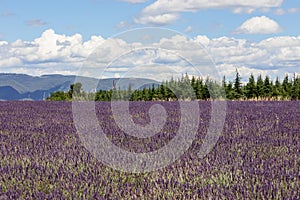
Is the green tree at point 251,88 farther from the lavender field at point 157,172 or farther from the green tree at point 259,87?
the lavender field at point 157,172

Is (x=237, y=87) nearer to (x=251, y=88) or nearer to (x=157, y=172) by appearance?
(x=251, y=88)

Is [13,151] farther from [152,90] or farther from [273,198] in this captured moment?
[152,90]

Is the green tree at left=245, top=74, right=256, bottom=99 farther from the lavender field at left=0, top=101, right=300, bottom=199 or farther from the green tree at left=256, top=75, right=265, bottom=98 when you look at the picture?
the lavender field at left=0, top=101, right=300, bottom=199

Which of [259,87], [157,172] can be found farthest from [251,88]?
[157,172]

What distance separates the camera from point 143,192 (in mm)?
3430

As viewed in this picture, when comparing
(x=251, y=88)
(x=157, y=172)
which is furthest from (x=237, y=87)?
(x=157, y=172)

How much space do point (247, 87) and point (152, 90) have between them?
→ 23.2 feet

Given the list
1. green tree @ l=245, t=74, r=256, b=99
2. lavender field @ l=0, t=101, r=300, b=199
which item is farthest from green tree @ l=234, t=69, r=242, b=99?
lavender field @ l=0, t=101, r=300, b=199

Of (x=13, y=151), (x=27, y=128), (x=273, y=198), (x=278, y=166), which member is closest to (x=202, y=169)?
(x=278, y=166)

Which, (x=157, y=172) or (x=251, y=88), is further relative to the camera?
(x=251, y=88)

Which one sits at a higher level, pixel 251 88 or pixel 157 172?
pixel 251 88

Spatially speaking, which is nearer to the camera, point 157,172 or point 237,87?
point 157,172

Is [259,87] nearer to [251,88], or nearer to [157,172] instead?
[251,88]

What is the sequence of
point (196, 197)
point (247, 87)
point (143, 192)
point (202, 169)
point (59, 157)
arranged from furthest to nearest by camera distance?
point (247, 87) < point (59, 157) < point (202, 169) < point (143, 192) < point (196, 197)
